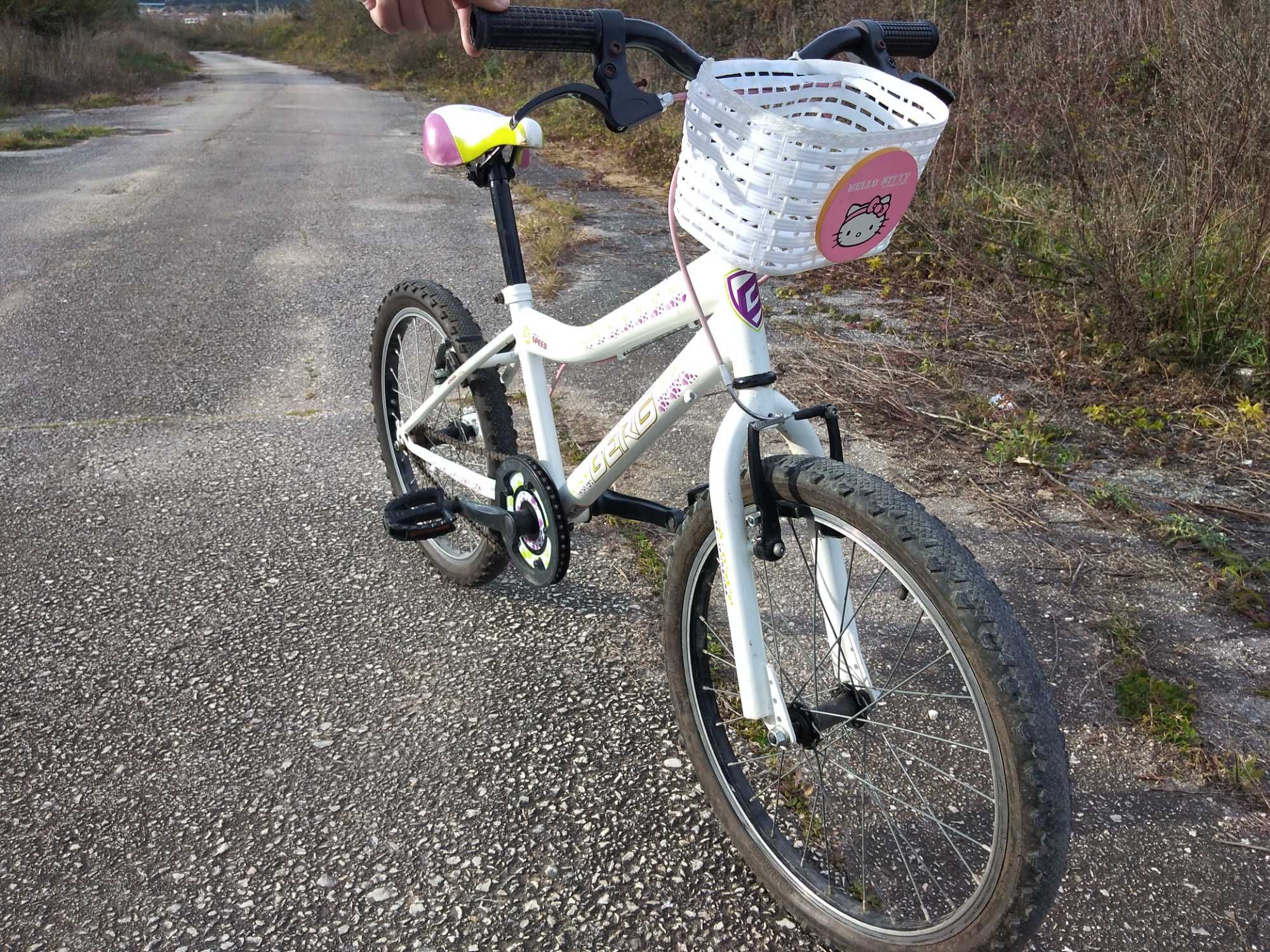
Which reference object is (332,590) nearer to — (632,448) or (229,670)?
(229,670)

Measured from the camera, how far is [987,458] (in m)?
3.80

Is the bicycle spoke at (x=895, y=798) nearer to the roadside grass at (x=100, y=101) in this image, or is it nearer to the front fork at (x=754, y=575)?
the front fork at (x=754, y=575)

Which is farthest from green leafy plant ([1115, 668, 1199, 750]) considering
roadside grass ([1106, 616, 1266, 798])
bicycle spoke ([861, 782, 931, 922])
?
bicycle spoke ([861, 782, 931, 922])

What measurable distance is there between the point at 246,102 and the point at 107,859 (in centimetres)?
1954

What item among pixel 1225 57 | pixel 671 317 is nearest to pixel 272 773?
pixel 671 317

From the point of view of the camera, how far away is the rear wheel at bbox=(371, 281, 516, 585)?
9.32 feet

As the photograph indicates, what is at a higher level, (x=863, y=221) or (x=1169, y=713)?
(x=863, y=221)

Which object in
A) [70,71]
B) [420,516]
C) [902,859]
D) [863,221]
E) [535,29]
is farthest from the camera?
[70,71]

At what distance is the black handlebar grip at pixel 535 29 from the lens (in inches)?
68.0

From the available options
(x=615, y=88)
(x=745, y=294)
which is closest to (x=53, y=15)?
(x=615, y=88)

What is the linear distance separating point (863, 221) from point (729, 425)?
1.43ft

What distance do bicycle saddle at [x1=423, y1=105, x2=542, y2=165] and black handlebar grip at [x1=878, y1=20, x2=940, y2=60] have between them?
0.83 meters

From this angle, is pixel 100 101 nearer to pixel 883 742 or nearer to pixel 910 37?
pixel 910 37

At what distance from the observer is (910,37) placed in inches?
82.9
